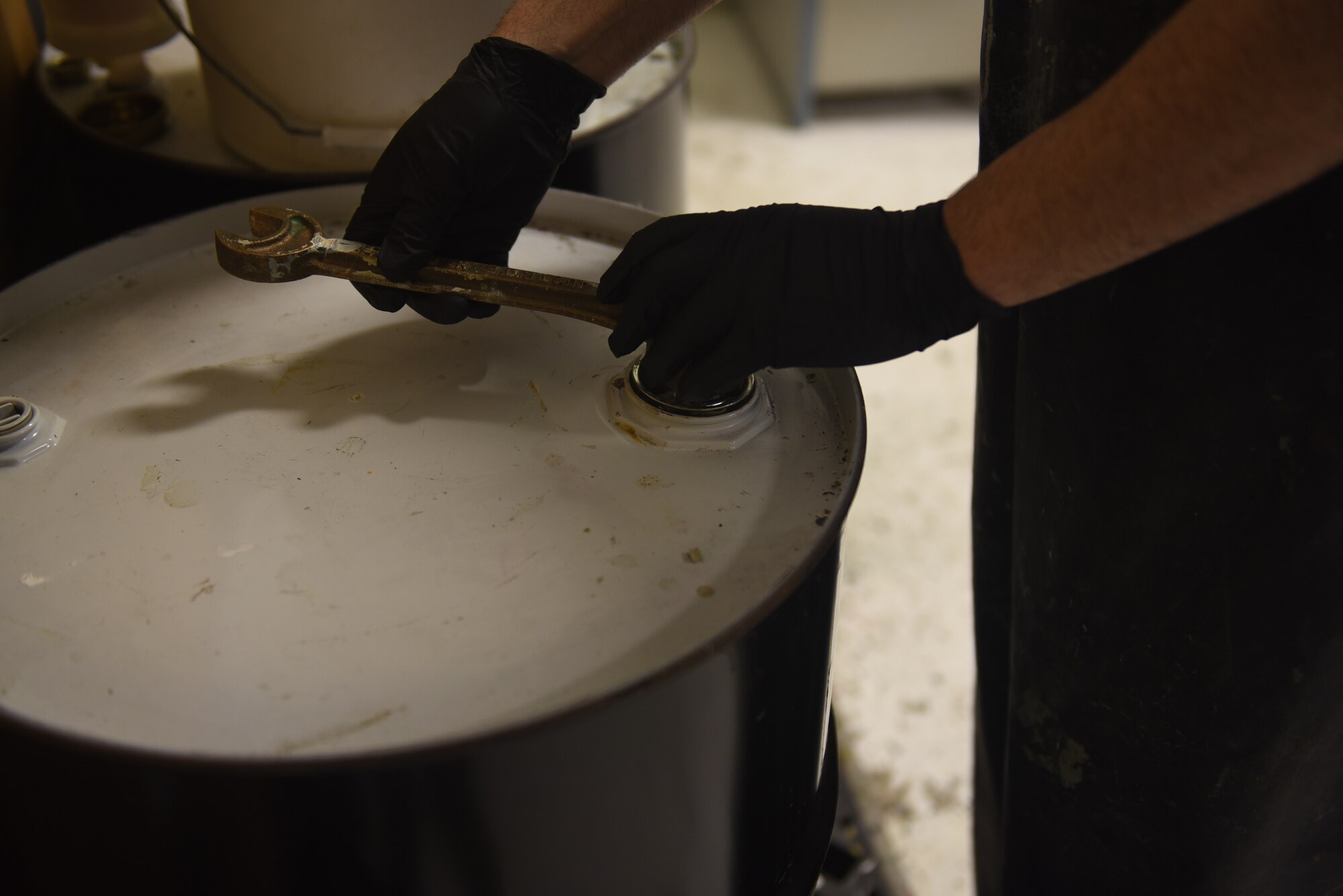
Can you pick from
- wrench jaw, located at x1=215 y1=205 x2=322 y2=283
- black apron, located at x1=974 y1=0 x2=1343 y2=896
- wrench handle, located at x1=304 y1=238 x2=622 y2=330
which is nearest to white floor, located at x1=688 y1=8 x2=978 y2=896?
black apron, located at x1=974 y1=0 x2=1343 y2=896

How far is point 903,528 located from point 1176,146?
1.51 m

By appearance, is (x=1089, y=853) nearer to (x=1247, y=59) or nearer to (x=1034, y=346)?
(x=1034, y=346)

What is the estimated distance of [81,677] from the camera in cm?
63

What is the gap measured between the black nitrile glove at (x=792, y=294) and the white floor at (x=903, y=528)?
1.05m

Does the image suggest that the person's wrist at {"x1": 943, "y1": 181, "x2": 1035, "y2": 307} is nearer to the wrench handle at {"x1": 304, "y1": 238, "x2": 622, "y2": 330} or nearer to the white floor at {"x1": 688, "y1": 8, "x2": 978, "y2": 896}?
the wrench handle at {"x1": 304, "y1": 238, "x2": 622, "y2": 330}

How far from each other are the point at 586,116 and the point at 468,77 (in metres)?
0.38

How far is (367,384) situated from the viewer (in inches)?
33.0

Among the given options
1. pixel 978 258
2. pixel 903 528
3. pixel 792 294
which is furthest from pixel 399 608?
pixel 903 528

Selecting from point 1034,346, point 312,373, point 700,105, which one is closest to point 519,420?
point 312,373

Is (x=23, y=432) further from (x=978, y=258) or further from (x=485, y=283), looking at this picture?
(x=978, y=258)

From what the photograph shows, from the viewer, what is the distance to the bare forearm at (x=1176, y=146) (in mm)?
547

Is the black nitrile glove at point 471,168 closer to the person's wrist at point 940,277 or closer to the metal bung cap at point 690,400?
the metal bung cap at point 690,400

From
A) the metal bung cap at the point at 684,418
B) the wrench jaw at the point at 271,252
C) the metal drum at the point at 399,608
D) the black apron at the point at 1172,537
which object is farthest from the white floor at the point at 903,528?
the wrench jaw at the point at 271,252

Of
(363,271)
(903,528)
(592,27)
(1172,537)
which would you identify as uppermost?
(592,27)
